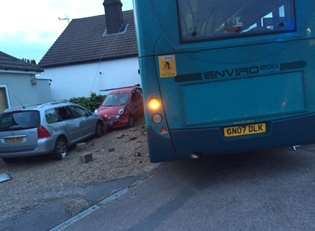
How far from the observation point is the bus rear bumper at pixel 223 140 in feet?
22.3

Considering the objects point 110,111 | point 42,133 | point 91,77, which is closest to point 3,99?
point 110,111

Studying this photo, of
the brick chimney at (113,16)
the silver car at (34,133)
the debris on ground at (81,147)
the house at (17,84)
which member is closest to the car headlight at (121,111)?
the debris on ground at (81,147)

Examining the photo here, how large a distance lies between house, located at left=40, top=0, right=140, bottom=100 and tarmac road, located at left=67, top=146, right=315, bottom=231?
74.2ft

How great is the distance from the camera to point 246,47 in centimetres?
670

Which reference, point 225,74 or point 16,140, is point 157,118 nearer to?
point 225,74

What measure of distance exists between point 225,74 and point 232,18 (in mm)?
828

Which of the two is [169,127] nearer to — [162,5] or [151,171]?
[162,5]

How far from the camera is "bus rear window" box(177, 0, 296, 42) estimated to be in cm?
663

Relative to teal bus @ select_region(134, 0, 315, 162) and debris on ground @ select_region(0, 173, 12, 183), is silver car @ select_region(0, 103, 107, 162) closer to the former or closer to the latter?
debris on ground @ select_region(0, 173, 12, 183)

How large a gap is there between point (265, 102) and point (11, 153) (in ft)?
25.0

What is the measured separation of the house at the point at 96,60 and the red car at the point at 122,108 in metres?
10.7

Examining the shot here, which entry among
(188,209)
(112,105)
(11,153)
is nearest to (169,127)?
(188,209)

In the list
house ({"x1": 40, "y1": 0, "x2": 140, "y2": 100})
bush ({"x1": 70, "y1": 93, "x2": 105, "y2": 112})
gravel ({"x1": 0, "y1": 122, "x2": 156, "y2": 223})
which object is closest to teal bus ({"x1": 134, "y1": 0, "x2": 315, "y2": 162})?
A: gravel ({"x1": 0, "y1": 122, "x2": 156, "y2": 223})

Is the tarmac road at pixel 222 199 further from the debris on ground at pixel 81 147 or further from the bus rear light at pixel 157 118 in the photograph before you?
the debris on ground at pixel 81 147
